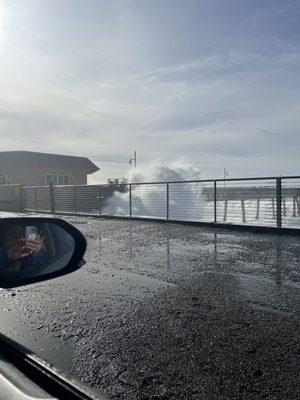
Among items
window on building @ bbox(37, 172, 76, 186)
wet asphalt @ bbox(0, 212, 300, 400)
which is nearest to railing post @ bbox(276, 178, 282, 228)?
wet asphalt @ bbox(0, 212, 300, 400)

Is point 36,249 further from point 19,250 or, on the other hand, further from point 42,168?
point 42,168

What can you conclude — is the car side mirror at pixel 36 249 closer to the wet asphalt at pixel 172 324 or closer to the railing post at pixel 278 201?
the wet asphalt at pixel 172 324

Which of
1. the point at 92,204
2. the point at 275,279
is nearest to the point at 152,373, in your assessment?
the point at 275,279

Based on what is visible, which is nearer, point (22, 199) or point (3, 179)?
point (22, 199)

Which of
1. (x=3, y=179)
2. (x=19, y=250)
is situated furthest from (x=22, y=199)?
(x=19, y=250)

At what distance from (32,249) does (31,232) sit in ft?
0.41

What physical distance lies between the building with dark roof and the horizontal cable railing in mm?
24267

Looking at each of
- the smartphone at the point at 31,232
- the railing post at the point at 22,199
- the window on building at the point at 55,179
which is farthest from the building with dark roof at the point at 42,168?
the smartphone at the point at 31,232

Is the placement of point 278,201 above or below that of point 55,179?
below

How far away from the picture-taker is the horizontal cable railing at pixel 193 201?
1212cm

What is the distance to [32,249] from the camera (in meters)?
2.76

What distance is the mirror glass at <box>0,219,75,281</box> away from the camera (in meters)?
2.58

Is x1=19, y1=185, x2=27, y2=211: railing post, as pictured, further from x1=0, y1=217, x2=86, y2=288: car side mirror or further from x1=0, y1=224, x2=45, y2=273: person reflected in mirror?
x1=0, y1=224, x2=45, y2=273: person reflected in mirror

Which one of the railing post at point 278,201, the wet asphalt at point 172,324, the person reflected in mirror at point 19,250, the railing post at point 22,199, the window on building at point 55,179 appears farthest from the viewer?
the window on building at point 55,179
